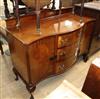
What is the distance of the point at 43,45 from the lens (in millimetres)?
1392

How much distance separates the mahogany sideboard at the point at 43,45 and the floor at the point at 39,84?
0.20 meters

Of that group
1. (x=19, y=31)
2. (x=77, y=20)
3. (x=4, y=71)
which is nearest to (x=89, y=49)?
(x=77, y=20)

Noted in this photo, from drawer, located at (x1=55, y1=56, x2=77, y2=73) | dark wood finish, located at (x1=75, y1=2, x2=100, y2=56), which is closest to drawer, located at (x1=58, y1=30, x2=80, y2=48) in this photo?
drawer, located at (x1=55, y1=56, x2=77, y2=73)

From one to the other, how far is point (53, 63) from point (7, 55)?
1.17 meters

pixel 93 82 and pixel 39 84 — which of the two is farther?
pixel 39 84

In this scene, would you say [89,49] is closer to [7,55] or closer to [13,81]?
[13,81]

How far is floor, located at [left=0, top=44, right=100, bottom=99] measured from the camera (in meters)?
1.69

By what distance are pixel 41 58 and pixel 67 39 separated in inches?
15.0

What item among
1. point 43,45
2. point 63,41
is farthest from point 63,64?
point 43,45

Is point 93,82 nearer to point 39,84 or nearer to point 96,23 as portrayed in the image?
point 39,84

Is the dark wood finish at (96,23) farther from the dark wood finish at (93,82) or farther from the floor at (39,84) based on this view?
the dark wood finish at (93,82)

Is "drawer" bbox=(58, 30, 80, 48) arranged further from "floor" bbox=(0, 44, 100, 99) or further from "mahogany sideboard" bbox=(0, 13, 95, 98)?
"floor" bbox=(0, 44, 100, 99)

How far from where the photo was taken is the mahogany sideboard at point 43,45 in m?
1.34

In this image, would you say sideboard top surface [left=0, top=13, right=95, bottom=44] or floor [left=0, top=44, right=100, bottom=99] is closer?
sideboard top surface [left=0, top=13, right=95, bottom=44]
